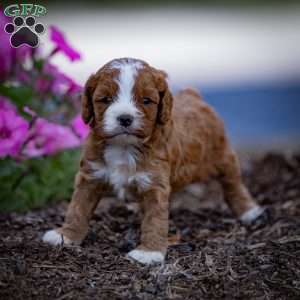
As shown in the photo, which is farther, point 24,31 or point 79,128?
point 79,128

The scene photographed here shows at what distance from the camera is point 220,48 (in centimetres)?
1922

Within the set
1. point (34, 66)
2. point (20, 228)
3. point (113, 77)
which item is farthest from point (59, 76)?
point (113, 77)

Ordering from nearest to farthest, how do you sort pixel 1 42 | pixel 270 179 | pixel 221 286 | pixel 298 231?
pixel 221 286, pixel 298 231, pixel 1 42, pixel 270 179

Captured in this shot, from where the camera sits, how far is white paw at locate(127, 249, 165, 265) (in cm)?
526

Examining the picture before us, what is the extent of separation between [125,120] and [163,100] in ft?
1.38

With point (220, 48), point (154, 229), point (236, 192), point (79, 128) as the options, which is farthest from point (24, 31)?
point (220, 48)

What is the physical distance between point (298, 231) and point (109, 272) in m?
1.64

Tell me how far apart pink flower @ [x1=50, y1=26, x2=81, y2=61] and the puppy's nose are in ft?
5.73

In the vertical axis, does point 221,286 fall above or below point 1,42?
below

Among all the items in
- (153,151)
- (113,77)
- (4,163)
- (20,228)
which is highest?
(113,77)

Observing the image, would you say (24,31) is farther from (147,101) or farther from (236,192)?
(236,192)

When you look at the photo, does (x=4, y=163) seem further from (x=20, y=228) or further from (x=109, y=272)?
(x=109, y=272)

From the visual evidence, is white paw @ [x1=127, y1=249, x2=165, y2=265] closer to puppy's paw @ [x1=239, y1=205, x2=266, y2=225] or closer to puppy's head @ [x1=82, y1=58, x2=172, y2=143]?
puppy's head @ [x1=82, y1=58, x2=172, y2=143]

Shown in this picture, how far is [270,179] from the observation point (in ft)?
27.7
